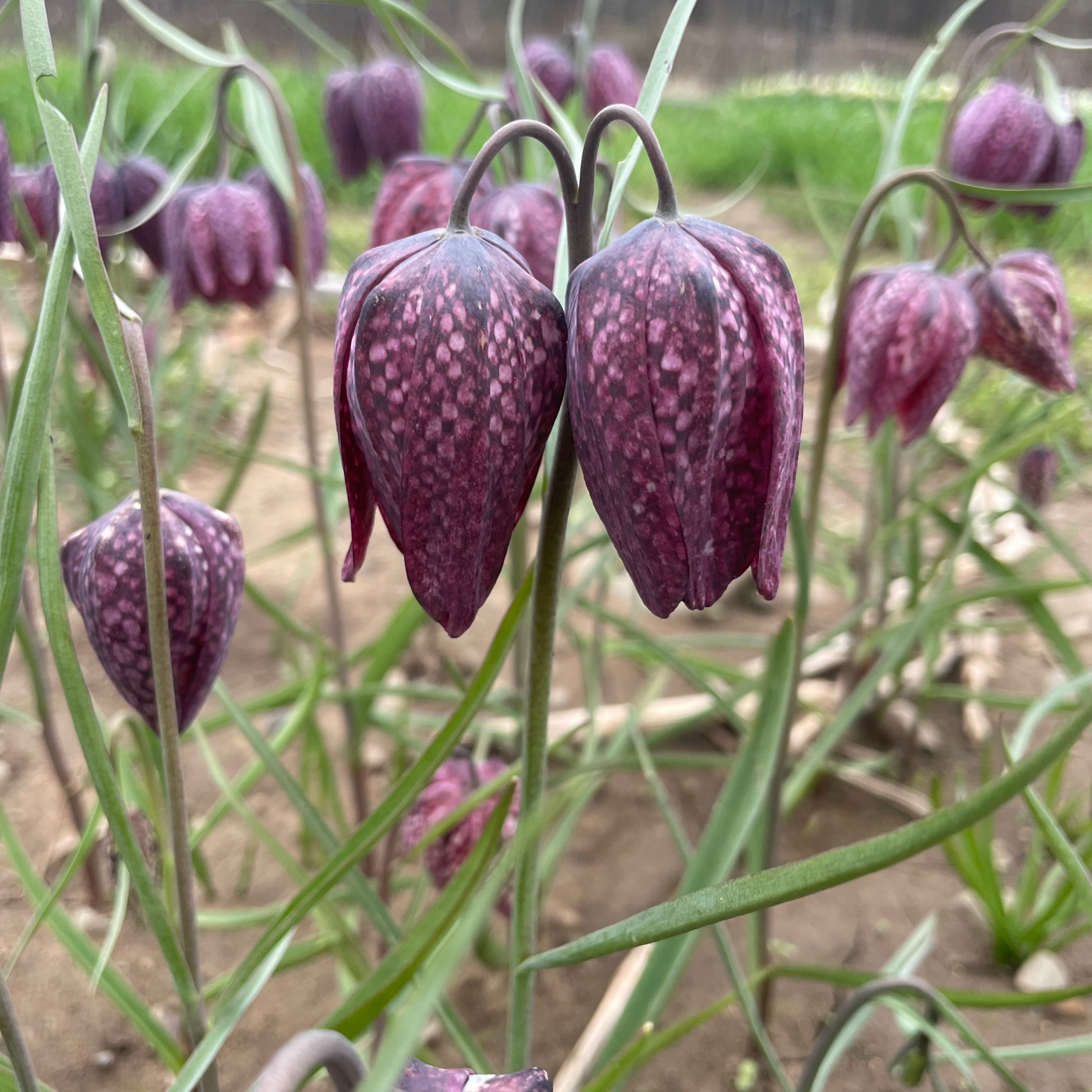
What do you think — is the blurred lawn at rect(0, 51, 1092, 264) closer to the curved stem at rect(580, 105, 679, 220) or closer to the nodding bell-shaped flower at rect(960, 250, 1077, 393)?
the nodding bell-shaped flower at rect(960, 250, 1077, 393)

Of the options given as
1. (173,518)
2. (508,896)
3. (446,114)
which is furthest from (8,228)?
(446,114)

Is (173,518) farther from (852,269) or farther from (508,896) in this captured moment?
(852,269)

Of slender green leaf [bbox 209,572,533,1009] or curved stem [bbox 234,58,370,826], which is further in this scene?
curved stem [bbox 234,58,370,826]

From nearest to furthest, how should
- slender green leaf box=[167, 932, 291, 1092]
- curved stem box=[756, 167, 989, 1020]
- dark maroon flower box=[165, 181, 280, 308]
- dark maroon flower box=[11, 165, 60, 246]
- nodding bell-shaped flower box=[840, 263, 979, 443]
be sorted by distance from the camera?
slender green leaf box=[167, 932, 291, 1092] < curved stem box=[756, 167, 989, 1020] < nodding bell-shaped flower box=[840, 263, 979, 443] < dark maroon flower box=[11, 165, 60, 246] < dark maroon flower box=[165, 181, 280, 308]

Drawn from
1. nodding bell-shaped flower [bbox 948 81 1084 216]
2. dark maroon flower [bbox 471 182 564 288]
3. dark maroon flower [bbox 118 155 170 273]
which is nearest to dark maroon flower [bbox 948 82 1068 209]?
nodding bell-shaped flower [bbox 948 81 1084 216]

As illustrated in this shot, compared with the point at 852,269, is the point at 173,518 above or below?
below

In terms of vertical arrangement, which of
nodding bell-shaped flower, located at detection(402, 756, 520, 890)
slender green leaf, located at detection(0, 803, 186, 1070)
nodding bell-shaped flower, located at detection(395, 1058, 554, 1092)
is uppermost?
nodding bell-shaped flower, located at detection(395, 1058, 554, 1092)

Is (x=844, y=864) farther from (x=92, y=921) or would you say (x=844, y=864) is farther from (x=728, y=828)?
(x=92, y=921)
